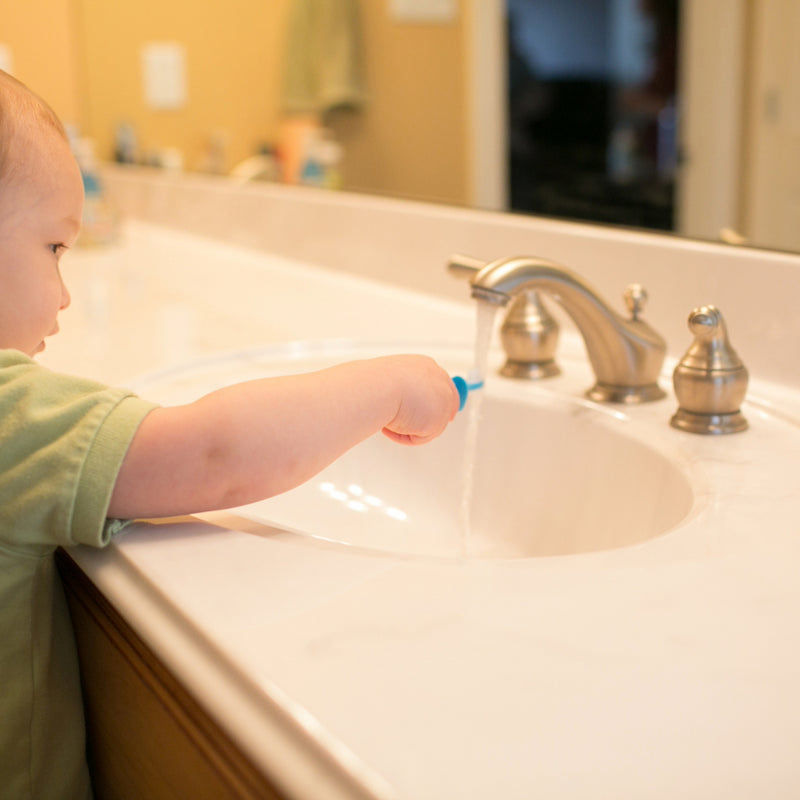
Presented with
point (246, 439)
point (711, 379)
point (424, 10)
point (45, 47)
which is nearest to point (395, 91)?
point (424, 10)

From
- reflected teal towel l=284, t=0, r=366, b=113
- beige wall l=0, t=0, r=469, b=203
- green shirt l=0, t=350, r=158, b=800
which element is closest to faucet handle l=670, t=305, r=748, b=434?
green shirt l=0, t=350, r=158, b=800

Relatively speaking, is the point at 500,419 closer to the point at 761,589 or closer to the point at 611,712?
the point at 761,589

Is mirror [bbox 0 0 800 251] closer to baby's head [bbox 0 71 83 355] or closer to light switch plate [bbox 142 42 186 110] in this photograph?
light switch plate [bbox 142 42 186 110]

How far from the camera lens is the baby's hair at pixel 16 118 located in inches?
24.8

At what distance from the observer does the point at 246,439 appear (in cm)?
58

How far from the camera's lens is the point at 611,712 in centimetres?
40

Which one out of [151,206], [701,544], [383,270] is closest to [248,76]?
[151,206]

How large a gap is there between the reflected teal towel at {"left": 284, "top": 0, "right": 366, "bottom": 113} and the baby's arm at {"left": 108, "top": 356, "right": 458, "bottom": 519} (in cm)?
97

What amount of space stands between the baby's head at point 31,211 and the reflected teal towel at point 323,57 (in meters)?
0.88

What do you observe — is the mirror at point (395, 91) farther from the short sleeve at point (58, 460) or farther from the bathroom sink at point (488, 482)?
the short sleeve at point (58, 460)

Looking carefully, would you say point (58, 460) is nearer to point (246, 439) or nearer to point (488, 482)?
point (246, 439)

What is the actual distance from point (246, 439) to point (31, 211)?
0.22 m

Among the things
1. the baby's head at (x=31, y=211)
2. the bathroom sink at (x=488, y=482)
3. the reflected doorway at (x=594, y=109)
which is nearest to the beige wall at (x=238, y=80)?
the reflected doorway at (x=594, y=109)

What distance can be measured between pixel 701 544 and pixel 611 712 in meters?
0.19
